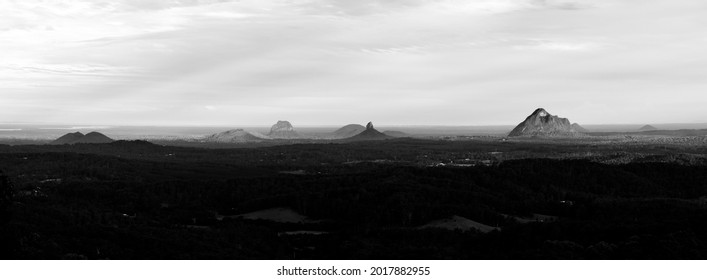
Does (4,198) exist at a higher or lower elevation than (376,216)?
higher

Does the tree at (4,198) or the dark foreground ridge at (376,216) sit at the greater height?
the tree at (4,198)

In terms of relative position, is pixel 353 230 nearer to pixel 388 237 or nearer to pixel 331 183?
pixel 388 237

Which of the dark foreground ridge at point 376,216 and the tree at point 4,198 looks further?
the dark foreground ridge at point 376,216

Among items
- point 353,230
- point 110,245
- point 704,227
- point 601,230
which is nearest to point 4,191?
point 110,245

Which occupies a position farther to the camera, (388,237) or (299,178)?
(299,178)

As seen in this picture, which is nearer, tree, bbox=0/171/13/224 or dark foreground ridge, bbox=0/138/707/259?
tree, bbox=0/171/13/224

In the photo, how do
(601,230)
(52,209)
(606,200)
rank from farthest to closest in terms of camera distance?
1. (606,200)
2. (52,209)
3. (601,230)

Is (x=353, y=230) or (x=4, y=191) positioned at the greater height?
(x=4, y=191)

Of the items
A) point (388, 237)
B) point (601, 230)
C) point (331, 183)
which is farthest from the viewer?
point (331, 183)

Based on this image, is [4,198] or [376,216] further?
[376,216]

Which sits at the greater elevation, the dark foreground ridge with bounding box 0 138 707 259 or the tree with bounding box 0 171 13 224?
the tree with bounding box 0 171 13 224
